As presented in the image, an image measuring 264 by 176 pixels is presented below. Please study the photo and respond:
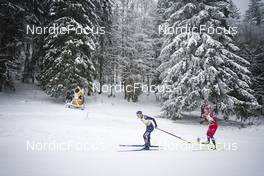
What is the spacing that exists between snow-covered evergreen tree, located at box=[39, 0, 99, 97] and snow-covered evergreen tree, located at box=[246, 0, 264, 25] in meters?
61.8

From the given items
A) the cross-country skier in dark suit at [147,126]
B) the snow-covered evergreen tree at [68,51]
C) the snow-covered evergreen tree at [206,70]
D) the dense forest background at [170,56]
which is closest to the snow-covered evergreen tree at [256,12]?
the dense forest background at [170,56]

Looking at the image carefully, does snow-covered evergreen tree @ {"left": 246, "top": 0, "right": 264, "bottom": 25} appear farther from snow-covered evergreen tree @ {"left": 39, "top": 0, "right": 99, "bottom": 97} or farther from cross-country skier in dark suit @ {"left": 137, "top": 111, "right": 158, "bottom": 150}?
cross-country skier in dark suit @ {"left": 137, "top": 111, "right": 158, "bottom": 150}

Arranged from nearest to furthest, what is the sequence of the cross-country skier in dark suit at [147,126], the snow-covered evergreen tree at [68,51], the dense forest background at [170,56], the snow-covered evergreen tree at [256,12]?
1. the cross-country skier in dark suit at [147,126]
2. the dense forest background at [170,56]
3. the snow-covered evergreen tree at [68,51]
4. the snow-covered evergreen tree at [256,12]

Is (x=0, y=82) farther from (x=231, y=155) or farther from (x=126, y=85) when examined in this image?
(x=231, y=155)

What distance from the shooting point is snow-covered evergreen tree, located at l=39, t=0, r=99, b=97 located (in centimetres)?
2057

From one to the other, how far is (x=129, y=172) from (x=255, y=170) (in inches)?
152

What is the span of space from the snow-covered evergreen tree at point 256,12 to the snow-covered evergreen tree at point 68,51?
203 ft

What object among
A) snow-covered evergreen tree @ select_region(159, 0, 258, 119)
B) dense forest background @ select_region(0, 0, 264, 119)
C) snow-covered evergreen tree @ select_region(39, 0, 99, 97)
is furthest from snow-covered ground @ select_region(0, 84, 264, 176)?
snow-covered evergreen tree @ select_region(39, 0, 99, 97)

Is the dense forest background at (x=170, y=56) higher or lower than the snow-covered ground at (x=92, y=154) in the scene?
higher

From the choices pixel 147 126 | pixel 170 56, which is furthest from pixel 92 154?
pixel 170 56

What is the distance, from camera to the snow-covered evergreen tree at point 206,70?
17938 millimetres

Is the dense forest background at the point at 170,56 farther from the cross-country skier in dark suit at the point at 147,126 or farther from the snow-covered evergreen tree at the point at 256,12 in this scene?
the snow-covered evergreen tree at the point at 256,12

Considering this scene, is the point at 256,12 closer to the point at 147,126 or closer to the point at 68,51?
the point at 68,51

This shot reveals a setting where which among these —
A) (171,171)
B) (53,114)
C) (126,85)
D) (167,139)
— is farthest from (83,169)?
(126,85)
